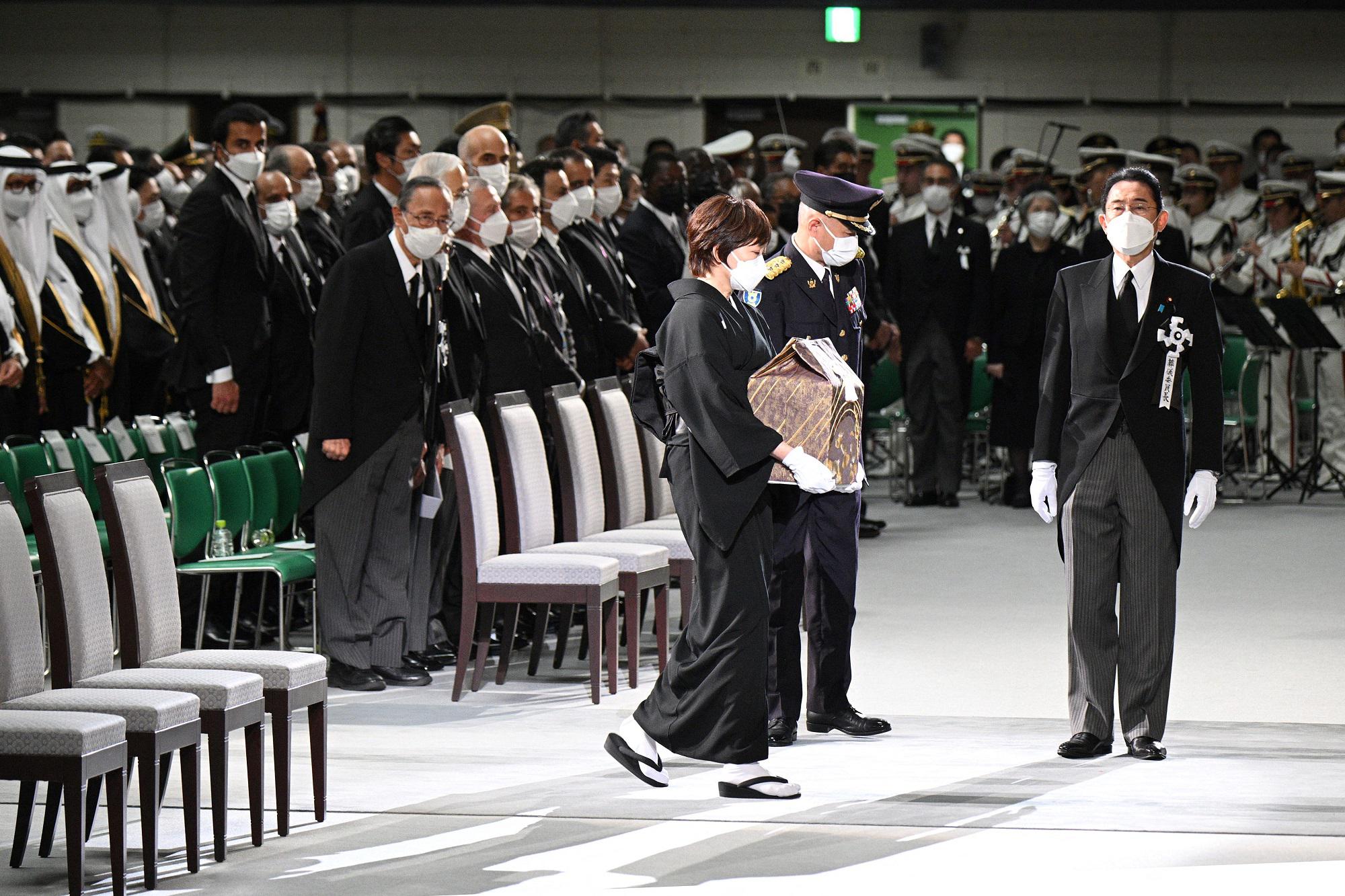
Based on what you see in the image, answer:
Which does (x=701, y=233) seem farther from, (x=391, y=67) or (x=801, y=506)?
(x=391, y=67)

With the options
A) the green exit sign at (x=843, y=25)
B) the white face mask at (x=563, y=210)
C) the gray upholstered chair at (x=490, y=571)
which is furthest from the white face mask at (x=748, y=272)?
the green exit sign at (x=843, y=25)

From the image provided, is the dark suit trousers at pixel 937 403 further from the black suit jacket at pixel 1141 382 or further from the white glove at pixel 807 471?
the white glove at pixel 807 471

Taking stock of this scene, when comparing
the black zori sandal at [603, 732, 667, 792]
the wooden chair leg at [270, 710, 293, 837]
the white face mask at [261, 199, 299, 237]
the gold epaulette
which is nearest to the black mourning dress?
the black zori sandal at [603, 732, 667, 792]

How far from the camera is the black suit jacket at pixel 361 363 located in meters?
6.04

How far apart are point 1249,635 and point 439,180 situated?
327cm

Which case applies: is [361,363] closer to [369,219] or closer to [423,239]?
[423,239]

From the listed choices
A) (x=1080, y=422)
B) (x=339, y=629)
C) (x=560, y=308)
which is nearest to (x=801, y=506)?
(x=1080, y=422)

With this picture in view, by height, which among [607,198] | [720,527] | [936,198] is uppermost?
[936,198]

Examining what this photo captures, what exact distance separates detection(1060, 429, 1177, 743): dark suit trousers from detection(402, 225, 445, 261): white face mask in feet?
7.14

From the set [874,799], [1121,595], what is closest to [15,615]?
[874,799]

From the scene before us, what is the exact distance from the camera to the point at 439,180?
6.14 m

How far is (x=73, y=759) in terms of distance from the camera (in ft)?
11.7

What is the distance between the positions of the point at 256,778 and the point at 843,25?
43.5 ft

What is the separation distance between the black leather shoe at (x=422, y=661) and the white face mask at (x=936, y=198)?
16.8ft
